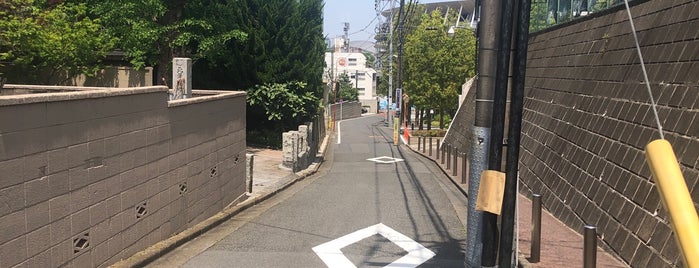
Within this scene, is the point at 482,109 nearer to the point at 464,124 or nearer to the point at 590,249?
the point at 590,249

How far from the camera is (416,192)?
13.4 m

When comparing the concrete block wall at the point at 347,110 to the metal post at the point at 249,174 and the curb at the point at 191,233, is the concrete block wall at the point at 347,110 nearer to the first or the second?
the metal post at the point at 249,174

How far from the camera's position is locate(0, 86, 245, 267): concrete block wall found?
424cm

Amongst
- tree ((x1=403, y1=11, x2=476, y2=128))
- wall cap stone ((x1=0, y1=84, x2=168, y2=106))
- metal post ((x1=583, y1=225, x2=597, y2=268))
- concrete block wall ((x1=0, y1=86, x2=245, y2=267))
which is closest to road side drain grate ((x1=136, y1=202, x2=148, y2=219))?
concrete block wall ((x1=0, y1=86, x2=245, y2=267))

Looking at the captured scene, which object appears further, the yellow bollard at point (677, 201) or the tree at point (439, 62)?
the tree at point (439, 62)

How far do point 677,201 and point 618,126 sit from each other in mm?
6693

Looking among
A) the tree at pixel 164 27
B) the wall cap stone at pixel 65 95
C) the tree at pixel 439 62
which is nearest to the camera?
the wall cap stone at pixel 65 95

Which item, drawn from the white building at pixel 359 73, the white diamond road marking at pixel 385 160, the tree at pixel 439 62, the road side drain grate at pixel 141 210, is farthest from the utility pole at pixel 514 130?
the white building at pixel 359 73

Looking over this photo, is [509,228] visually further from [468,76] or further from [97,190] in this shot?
[468,76]

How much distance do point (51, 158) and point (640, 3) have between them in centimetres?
872

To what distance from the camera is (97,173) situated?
17.6ft

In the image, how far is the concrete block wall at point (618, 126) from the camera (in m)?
5.92

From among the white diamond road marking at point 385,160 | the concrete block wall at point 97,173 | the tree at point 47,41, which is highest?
the tree at point 47,41

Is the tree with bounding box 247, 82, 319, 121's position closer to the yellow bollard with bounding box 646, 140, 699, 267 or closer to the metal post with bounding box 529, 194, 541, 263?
the metal post with bounding box 529, 194, 541, 263
